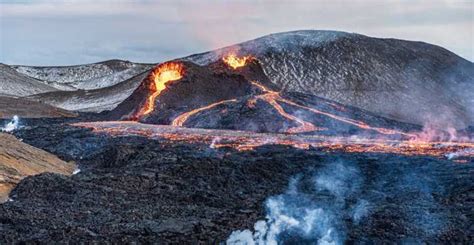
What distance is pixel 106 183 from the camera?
94.7 feet

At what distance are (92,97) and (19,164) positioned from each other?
10446 centimetres

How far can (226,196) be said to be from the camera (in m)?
27.7

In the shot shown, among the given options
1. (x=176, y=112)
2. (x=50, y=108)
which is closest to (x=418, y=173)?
(x=176, y=112)

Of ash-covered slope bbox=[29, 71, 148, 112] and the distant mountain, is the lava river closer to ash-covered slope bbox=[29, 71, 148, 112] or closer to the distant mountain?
the distant mountain

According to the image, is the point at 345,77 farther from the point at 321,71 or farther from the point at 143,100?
the point at 143,100

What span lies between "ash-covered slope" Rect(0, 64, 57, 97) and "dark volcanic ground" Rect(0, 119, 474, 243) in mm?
129119

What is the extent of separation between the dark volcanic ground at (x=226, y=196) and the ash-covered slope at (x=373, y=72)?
194 feet

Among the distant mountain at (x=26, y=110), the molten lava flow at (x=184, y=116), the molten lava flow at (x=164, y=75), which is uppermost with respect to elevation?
the molten lava flow at (x=164, y=75)

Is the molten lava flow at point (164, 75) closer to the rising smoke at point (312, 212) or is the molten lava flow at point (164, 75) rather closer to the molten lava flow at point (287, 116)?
the molten lava flow at point (287, 116)

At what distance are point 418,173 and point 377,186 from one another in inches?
127

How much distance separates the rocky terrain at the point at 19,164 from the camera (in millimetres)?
27297

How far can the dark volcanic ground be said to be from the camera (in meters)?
21.1

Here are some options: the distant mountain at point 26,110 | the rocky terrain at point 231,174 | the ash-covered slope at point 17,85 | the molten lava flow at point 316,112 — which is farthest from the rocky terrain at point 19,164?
the ash-covered slope at point 17,85

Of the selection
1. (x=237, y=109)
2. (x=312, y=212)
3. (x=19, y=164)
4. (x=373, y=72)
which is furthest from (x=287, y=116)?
(x=373, y=72)
